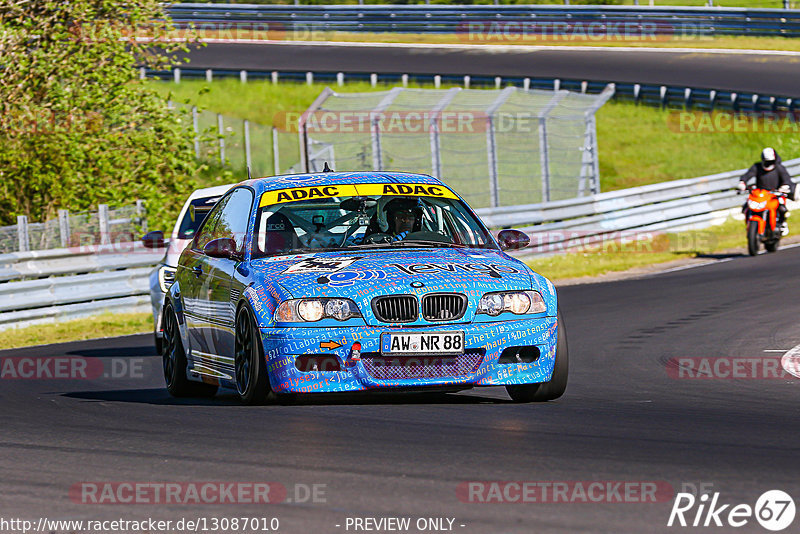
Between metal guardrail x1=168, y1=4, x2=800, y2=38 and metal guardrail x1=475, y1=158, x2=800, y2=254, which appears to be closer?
metal guardrail x1=475, y1=158, x2=800, y2=254

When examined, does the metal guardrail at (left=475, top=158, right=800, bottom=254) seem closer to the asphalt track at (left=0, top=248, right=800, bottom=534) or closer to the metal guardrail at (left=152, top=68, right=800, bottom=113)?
the metal guardrail at (left=152, top=68, right=800, bottom=113)

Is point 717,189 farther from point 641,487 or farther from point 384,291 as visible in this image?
point 641,487

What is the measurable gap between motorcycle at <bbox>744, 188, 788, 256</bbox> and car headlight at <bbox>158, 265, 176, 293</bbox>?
1060 centimetres

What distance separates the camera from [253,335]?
924 cm

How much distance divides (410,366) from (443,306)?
408mm

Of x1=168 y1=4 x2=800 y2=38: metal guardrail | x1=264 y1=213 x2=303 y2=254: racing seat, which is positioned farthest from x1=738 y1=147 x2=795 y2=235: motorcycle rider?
x1=168 y1=4 x2=800 y2=38: metal guardrail

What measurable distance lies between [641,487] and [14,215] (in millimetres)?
19404

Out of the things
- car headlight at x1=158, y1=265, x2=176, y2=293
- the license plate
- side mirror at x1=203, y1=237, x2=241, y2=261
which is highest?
side mirror at x1=203, y1=237, x2=241, y2=261

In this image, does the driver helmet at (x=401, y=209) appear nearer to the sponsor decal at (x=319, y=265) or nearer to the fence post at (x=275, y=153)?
the sponsor decal at (x=319, y=265)

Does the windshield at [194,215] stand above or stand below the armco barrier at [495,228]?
above

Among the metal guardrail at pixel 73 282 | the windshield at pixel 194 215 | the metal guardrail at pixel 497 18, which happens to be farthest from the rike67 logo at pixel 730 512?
the metal guardrail at pixel 497 18

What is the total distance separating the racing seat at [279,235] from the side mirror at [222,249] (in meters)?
0.22

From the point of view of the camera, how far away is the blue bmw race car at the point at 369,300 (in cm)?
905

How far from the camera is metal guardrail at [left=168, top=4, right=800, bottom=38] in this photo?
47094 millimetres
